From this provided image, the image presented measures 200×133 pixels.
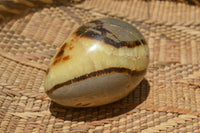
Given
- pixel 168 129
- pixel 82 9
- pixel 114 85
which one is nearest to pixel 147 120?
pixel 168 129

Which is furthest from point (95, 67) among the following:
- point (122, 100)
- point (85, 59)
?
point (122, 100)

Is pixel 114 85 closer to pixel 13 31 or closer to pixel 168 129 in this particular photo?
pixel 168 129

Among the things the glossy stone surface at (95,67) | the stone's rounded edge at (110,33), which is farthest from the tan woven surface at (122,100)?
the stone's rounded edge at (110,33)

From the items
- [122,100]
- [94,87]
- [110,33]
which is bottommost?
[122,100]

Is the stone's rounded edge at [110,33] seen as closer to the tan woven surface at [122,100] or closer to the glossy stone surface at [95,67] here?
the glossy stone surface at [95,67]

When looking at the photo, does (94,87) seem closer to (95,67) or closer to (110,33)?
(95,67)

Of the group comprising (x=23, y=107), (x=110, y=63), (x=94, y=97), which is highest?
(x=110, y=63)

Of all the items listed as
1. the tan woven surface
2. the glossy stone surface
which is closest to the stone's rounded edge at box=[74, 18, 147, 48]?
the glossy stone surface
